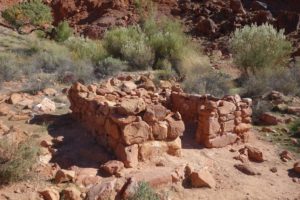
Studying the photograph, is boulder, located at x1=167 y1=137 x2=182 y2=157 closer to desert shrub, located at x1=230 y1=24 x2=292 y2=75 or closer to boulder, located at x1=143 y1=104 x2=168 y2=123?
boulder, located at x1=143 y1=104 x2=168 y2=123

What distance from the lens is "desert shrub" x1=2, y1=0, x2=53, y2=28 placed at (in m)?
23.0

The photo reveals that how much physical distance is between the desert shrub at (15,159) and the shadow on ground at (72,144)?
0.58 metres

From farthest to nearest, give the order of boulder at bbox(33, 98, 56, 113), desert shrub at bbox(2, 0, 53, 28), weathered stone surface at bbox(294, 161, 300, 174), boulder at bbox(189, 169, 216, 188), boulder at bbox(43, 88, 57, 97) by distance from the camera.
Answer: desert shrub at bbox(2, 0, 53, 28) → boulder at bbox(43, 88, 57, 97) → boulder at bbox(33, 98, 56, 113) → weathered stone surface at bbox(294, 161, 300, 174) → boulder at bbox(189, 169, 216, 188)

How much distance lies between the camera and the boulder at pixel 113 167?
540 centimetres

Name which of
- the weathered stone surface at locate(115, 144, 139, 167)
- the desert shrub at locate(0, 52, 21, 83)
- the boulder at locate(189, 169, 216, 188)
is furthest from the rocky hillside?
the weathered stone surface at locate(115, 144, 139, 167)

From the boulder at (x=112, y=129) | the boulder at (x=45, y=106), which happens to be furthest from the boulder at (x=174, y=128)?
the boulder at (x=45, y=106)

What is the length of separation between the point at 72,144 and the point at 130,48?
25.4ft

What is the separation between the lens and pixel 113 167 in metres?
5.41

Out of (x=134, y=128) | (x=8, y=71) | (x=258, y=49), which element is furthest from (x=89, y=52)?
(x=134, y=128)

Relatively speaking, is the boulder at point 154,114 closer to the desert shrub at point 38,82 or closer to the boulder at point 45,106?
the boulder at point 45,106

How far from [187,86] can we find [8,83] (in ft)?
13.2

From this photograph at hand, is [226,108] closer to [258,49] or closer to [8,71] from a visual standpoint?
[8,71]

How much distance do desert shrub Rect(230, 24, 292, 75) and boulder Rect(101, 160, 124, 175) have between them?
8.51m

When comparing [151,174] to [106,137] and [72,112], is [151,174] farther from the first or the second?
[72,112]
